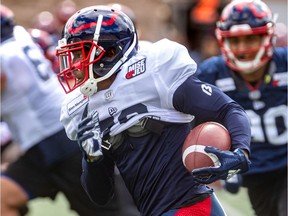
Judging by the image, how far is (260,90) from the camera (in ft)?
16.4

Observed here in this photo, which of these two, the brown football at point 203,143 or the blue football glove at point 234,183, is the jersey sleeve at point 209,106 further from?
the blue football glove at point 234,183

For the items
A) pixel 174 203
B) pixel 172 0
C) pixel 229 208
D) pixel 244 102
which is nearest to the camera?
pixel 174 203

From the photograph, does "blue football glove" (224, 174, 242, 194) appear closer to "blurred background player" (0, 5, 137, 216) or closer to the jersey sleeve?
"blurred background player" (0, 5, 137, 216)

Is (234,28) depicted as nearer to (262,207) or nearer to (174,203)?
(262,207)

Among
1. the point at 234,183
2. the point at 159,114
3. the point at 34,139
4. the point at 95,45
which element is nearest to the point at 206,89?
the point at 159,114

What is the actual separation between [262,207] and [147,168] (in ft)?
6.07

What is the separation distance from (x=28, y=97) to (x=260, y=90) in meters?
1.49

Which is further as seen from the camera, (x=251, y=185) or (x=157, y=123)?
(x=251, y=185)

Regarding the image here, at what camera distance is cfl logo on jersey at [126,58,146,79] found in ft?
11.2

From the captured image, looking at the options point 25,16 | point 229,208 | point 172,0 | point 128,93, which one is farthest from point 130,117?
point 25,16

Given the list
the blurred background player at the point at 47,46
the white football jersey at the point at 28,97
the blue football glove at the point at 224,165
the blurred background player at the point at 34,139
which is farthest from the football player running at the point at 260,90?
the blurred background player at the point at 47,46

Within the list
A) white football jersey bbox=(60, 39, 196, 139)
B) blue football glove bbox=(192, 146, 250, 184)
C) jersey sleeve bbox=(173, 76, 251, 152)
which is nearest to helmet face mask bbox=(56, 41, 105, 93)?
white football jersey bbox=(60, 39, 196, 139)

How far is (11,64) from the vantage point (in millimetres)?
5023

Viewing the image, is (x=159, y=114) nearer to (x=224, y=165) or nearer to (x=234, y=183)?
(x=224, y=165)
